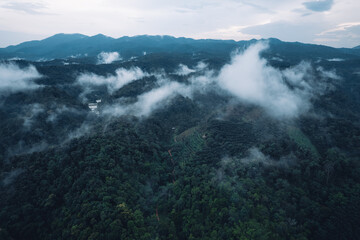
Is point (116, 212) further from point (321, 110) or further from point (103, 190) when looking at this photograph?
point (321, 110)

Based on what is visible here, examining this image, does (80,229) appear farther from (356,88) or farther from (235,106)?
(356,88)

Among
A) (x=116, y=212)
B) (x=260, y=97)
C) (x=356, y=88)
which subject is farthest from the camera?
(x=356, y=88)

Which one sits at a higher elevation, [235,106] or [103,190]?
[235,106]

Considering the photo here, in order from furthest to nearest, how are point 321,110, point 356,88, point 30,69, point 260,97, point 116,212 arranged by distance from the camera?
point 356,88
point 30,69
point 260,97
point 321,110
point 116,212

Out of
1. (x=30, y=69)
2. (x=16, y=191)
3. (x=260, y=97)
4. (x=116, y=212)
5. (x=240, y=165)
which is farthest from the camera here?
(x=30, y=69)

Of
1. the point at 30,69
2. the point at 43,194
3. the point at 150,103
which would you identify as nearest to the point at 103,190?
the point at 43,194

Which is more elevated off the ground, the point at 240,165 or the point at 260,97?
the point at 260,97

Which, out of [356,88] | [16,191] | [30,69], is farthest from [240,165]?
[356,88]

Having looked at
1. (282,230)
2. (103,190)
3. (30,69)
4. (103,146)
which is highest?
(30,69)

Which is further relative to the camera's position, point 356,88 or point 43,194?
point 356,88
